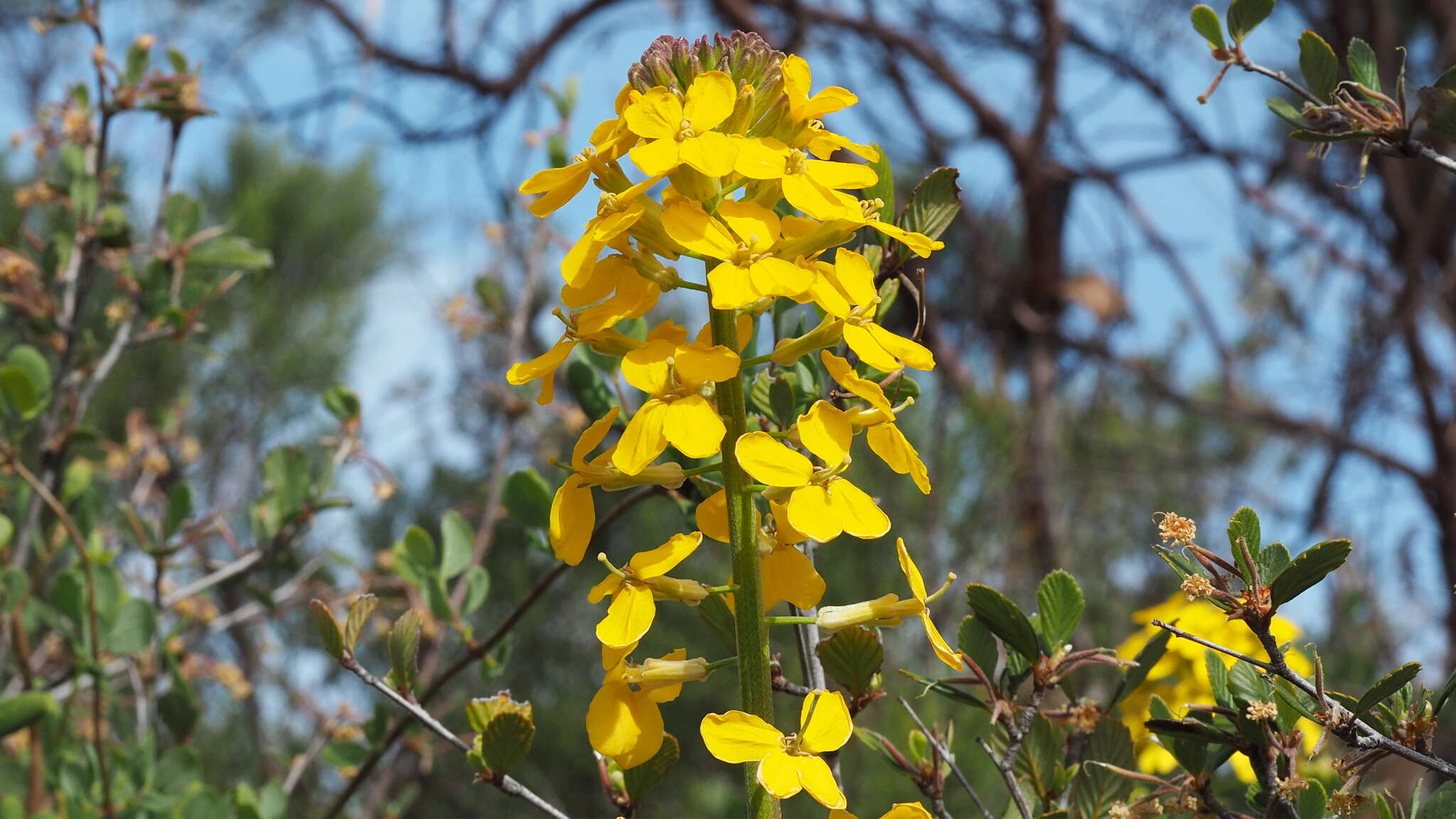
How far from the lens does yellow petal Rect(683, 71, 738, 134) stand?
632 millimetres

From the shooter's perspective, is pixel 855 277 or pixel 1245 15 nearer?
pixel 855 277

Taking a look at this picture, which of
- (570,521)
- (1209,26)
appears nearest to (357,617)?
(570,521)

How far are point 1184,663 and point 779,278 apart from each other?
734 millimetres

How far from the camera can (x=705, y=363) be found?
58 centimetres

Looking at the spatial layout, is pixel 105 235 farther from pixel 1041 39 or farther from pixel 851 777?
pixel 1041 39

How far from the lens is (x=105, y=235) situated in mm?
1461

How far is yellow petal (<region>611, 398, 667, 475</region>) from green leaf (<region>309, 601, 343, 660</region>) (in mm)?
268

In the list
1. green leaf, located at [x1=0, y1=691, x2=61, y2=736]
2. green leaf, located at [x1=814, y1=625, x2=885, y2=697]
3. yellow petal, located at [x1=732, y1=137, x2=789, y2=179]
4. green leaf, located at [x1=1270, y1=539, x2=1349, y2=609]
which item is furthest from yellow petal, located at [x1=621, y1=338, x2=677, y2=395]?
green leaf, located at [x1=0, y1=691, x2=61, y2=736]

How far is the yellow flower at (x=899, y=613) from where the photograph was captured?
1.96 ft

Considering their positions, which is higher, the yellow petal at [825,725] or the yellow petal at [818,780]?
the yellow petal at [825,725]

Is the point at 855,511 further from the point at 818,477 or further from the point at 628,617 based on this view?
the point at 628,617

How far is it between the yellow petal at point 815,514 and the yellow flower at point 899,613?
0.04 meters

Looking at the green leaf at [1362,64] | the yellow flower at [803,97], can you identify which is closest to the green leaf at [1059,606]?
the yellow flower at [803,97]

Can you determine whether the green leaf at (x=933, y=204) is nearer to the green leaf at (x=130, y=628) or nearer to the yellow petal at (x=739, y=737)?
the yellow petal at (x=739, y=737)
